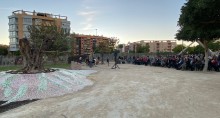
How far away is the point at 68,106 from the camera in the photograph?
959 centimetres

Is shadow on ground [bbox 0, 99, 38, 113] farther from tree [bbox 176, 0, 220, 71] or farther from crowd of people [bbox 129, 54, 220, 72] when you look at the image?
crowd of people [bbox 129, 54, 220, 72]

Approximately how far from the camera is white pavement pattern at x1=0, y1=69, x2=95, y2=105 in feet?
39.4

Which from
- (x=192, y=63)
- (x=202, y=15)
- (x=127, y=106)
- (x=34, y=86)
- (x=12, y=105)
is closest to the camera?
(x=127, y=106)

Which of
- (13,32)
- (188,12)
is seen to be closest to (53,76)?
(188,12)

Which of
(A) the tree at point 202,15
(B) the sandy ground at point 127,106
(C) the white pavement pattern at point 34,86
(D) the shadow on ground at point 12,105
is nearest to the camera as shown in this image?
(B) the sandy ground at point 127,106

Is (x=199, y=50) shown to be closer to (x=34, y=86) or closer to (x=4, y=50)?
(x=4, y=50)

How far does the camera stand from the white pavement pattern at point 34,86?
39.4ft

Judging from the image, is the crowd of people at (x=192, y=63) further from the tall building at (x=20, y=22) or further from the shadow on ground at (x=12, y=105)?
the tall building at (x=20, y=22)

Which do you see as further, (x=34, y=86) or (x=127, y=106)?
(x=34, y=86)

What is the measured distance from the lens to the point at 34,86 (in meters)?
13.1

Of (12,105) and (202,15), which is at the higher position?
(202,15)

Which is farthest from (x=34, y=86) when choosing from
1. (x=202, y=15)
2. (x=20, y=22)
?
(x=20, y=22)

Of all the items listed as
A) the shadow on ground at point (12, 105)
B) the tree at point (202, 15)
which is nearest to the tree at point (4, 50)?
the shadow on ground at point (12, 105)

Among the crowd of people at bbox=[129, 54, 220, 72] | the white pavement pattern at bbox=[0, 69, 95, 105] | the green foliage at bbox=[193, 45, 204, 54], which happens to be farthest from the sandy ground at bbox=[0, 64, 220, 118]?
the green foliage at bbox=[193, 45, 204, 54]
